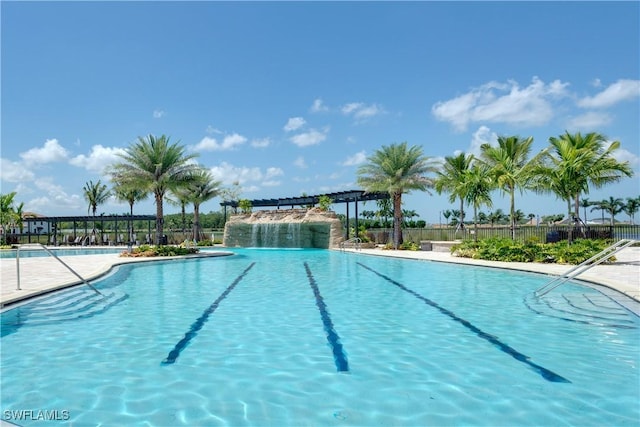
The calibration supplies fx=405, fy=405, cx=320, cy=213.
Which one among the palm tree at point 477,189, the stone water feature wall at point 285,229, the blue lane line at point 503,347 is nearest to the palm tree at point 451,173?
the palm tree at point 477,189

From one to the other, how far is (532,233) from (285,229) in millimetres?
20280

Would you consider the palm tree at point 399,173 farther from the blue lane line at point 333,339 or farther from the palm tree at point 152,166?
the blue lane line at point 333,339

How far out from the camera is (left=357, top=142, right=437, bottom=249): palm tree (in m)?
28.8

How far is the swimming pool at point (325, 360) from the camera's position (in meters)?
3.84

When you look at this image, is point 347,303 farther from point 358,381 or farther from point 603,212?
point 603,212

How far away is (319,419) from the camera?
12.0 ft

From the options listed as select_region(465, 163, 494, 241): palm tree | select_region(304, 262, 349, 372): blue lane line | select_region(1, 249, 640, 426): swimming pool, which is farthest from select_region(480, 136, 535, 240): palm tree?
select_region(304, 262, 349, 372): blue lane line

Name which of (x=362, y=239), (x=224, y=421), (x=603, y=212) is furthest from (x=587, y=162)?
(x=603, y=212)

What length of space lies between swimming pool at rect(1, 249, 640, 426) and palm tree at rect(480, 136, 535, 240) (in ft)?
32.8

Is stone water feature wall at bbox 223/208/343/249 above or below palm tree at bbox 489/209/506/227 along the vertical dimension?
below

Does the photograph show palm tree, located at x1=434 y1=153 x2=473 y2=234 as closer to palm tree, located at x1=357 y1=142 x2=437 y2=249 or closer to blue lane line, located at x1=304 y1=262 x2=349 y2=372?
palm tree, located at x1=357 y1=142 x2=437 y2=249

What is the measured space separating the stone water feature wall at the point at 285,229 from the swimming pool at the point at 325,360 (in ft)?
82.0

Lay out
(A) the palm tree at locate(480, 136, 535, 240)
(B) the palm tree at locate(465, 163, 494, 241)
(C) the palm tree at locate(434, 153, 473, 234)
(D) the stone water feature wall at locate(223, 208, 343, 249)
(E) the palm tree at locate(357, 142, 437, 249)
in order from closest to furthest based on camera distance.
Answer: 1. (A) the palm tree at locate(480, 136, 535, 240)
2. (B) the palm tree at locate(465, 163, 494, 241)
3. (C) the palm tree at locate(434, 153, 473, 234)
4. (E) the palm tree at locate(357, 142, 437, 249)
5. (D) the stone water feature wall at locate(223, 208, 343, 249)

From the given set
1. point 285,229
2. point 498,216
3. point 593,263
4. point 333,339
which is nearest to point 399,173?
point 285,229
